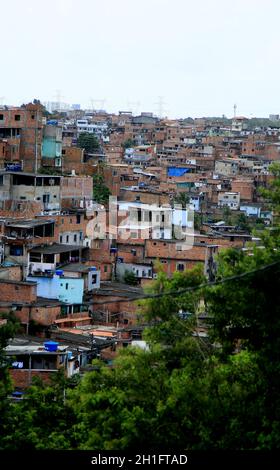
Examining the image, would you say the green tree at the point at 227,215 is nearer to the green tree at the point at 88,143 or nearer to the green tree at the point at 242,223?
the green tree at the point at 242,223

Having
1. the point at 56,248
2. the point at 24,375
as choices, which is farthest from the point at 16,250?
the point at 24,375

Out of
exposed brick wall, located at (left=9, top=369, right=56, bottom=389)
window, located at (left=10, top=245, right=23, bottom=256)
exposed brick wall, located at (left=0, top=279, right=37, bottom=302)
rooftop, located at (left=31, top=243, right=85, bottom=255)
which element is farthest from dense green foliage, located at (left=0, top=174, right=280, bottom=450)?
rooftop, located at (left=31, top=243, right=85, bottom=255)

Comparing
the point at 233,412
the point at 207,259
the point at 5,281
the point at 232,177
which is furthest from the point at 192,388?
the point at 232,177

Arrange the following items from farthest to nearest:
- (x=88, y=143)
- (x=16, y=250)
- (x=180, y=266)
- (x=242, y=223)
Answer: (x=88, y=143)
(x=242, y=223)
(x=180, y=266)
(x=16, y=250)

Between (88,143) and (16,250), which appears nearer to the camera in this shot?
(16,250)

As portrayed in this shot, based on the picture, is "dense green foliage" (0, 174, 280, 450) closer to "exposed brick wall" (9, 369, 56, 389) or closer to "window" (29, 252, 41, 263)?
"exposed brick wall" (9, 369, 56, 389)

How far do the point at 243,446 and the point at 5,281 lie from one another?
35.7ft

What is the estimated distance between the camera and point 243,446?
25.9 feet

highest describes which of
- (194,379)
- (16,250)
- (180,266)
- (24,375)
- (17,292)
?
(194,379)

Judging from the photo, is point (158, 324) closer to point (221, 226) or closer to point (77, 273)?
point (77, 273)

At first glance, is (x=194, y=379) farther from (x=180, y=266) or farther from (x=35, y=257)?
(x=180, y=266)

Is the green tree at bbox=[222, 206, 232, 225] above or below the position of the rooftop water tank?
below

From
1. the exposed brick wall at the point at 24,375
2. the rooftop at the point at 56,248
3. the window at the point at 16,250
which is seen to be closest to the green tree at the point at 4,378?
the exposed brick wall at the point at 24,375

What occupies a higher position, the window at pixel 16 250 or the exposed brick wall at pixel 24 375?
the window at pixel 16 250
